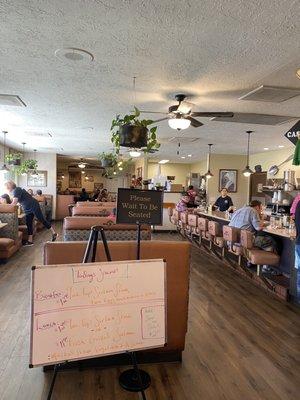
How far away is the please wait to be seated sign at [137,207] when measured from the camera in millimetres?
2770

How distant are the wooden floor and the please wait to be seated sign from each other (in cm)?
123

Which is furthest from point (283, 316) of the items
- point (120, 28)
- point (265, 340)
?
point (120, 28)

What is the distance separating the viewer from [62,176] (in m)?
20.4

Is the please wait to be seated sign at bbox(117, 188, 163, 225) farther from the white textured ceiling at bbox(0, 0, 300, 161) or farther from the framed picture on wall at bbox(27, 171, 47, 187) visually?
the framed picture on wall at bbox(27, 171, 47, 187)

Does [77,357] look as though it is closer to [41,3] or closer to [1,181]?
[41,3]

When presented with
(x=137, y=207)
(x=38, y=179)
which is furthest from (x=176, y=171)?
(x=137, y=207)

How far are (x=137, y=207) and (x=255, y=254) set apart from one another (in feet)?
7.88

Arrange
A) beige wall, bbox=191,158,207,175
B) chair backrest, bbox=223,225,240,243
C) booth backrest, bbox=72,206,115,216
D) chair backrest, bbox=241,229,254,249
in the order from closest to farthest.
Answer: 1. chair backrest, bbox=241,229,254,249
2. chair backrest, bbox=223,225,240,243
3. booth backrest, bbox=72,206,115,216
4. beige wall, bbox=191,158,207,175

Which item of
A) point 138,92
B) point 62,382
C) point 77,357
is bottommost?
point 62,382

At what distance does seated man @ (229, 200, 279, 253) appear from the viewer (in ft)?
15.4

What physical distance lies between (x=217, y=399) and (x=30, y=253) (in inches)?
213

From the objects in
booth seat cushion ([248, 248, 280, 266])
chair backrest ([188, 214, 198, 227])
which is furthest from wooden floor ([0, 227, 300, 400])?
chair backrest ([188, 214, 198, 227])

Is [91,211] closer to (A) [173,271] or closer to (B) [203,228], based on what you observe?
(B) [203,228]

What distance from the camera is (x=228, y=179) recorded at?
11.9 m
